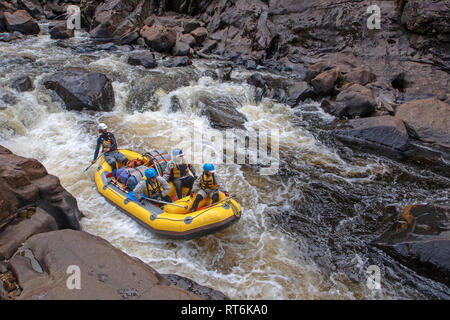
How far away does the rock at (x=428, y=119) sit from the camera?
903cm

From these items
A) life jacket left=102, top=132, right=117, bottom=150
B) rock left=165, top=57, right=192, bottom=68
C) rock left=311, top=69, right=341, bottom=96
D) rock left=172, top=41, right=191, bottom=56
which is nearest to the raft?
life jacket left=102, top=132, right=117, bottom=150

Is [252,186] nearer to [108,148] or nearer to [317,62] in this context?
[108,148]

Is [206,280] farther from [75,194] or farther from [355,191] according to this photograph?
[355,191]

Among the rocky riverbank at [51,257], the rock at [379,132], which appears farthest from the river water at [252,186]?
the rocky riverbank at [51,257]

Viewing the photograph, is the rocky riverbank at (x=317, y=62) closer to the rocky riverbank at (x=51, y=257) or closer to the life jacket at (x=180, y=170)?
the rocky riverbank at (x=51, y=257)

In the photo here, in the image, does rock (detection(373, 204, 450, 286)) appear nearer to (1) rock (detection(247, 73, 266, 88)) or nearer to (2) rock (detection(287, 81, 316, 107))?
(2) rock (detection(287, 81, 316, 107))

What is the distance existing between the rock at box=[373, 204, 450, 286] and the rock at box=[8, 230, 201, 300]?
3675 mm

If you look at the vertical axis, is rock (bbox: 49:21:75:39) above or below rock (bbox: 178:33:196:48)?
above

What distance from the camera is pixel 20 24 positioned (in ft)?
52.2

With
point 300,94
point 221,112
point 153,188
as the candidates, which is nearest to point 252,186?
point 153,188

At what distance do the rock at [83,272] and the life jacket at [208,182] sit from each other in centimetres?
190

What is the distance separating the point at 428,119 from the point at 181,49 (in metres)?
10.7

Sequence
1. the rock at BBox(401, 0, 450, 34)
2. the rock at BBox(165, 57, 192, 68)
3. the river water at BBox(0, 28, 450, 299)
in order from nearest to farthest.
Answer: the river water at BBox(0, 28, 450, 299) → the rock at BBox(401, 0, 450, 34) → the rock at BBox(165, 57, 192, 68)

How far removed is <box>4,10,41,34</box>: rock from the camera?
15.8 meters
